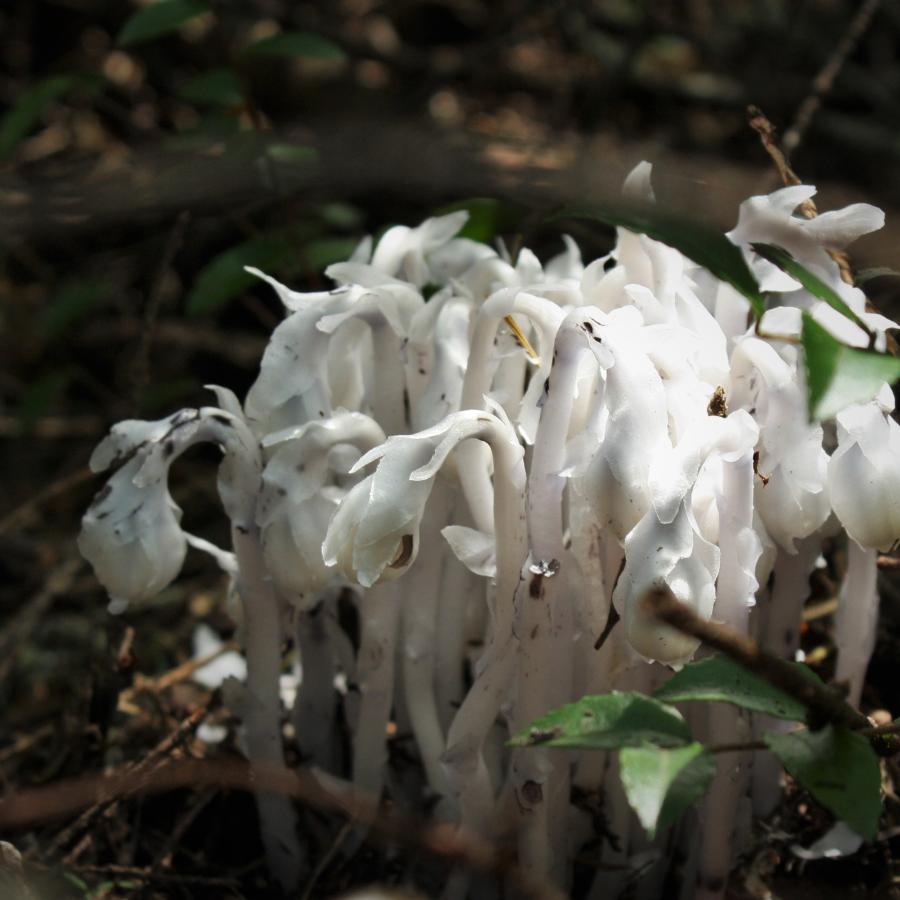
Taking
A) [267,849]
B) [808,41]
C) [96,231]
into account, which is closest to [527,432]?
[267,849]

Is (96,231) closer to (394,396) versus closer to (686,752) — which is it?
(394,396)

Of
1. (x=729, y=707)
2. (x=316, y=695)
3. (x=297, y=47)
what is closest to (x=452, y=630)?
(x=316, y=695)

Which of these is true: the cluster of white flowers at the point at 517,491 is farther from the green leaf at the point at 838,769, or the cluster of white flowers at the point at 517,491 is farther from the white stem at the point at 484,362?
the green leaf at the point at 838,769

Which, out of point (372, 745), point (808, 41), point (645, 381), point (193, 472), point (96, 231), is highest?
point (645, 381)

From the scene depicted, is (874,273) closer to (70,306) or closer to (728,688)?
(728,688)

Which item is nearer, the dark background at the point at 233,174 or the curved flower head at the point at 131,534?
the curved flower head at the point at 131,534

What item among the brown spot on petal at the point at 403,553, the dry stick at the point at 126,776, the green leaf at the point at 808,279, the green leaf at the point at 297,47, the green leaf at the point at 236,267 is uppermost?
the green leaf at the point at 808,279

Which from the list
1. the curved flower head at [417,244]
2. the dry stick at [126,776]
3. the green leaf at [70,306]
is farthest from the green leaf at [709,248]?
the green leaf at [70,306]
